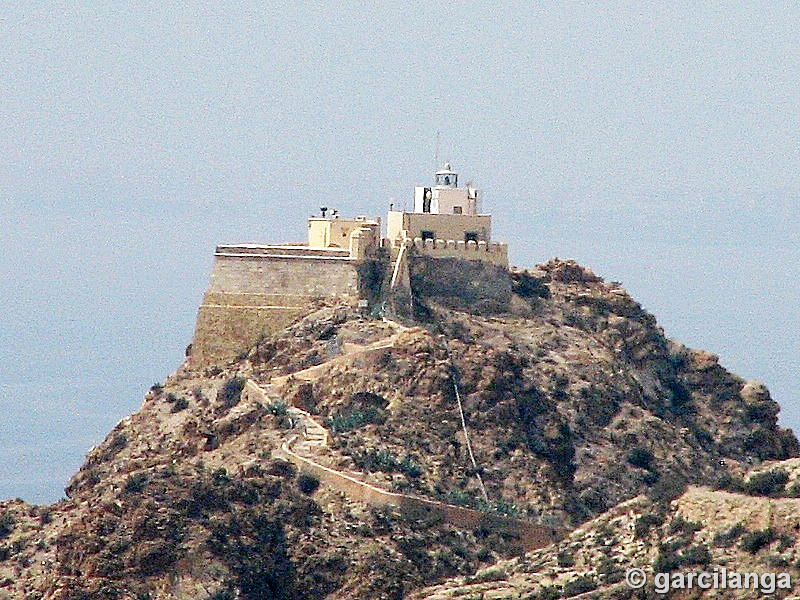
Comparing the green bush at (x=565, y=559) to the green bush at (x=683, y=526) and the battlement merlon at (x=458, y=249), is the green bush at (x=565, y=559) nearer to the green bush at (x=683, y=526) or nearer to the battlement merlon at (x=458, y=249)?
the green bush at (x=683, y=526)

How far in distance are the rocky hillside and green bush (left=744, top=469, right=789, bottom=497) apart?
0.08 meters

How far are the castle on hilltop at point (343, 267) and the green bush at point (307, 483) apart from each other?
14644 millimetres

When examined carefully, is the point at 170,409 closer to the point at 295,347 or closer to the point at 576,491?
the point at 295,347

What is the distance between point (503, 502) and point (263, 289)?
57.1ft

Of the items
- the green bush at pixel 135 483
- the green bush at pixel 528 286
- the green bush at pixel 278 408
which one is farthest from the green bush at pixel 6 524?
the green bush at pixel 528 286

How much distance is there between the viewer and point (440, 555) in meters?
106

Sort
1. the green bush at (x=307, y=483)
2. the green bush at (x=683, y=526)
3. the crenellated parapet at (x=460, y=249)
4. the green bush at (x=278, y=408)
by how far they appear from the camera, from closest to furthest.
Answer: the green bush at (x=683, y=526) < the green bush at (x=307, y=483) < the green bush at (x=278, y=408) < the crenellated parapet at (x=460, y=249)

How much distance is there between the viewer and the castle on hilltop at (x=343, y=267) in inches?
4870

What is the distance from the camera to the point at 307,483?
108750mm

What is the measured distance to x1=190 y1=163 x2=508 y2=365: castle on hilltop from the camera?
4870 inches

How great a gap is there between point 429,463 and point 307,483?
17.6 feet

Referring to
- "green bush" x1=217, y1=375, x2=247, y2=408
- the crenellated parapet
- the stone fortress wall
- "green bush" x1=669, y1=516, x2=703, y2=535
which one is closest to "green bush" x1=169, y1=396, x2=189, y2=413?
"green bush" x1=217, y1=375, x2=247, y2=408

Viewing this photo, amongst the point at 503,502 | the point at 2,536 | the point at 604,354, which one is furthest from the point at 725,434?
the point at 2,536

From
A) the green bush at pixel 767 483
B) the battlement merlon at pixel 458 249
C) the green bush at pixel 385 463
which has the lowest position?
the green bush at pixel 767 483
